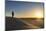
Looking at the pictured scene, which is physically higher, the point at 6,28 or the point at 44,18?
the point at 44,18

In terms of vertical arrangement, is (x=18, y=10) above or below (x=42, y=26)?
above

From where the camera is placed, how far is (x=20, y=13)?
1.23m

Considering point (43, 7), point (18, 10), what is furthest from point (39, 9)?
point (18, 10)

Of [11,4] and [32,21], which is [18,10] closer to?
[11,4]

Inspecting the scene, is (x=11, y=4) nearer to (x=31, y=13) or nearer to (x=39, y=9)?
(x=31, y=13)

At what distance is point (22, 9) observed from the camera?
1.23 metres

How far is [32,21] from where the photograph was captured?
1252mm

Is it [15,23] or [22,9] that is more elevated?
[22,9]

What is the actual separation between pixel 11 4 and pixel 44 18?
537mm
